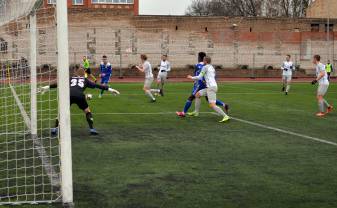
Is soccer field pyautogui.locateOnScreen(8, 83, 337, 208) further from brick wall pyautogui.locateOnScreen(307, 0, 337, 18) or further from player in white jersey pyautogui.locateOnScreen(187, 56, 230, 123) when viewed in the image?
brick wall pyautogui.locateOnScreen(307, 0, 337, 18)

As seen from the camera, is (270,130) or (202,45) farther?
(202,45)

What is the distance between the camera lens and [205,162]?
8961mm

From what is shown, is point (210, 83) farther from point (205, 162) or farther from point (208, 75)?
point (205, 162)

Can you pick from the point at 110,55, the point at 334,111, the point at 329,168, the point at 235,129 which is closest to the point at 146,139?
the point at 235,129

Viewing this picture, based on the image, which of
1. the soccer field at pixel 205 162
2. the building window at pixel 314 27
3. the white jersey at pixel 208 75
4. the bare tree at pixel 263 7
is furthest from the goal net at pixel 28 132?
the bare tree at pixel 263 7

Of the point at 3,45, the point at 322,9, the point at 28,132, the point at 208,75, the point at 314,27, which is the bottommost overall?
the point at 28,132

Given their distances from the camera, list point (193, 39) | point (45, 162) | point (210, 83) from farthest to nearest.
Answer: point (193, 39) → point (210, 83) → point (45, 162)

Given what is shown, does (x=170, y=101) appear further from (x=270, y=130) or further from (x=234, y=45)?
(x=234, y=45)

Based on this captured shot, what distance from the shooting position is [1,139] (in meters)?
11.4

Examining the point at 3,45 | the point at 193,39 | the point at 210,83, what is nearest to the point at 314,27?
the point at 193,39

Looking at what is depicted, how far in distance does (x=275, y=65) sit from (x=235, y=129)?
143 feet

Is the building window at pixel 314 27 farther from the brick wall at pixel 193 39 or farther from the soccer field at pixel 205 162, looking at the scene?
the soccer field at pixel 205 162

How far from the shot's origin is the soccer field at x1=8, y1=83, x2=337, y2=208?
6.68m

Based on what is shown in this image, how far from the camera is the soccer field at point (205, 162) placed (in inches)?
263
